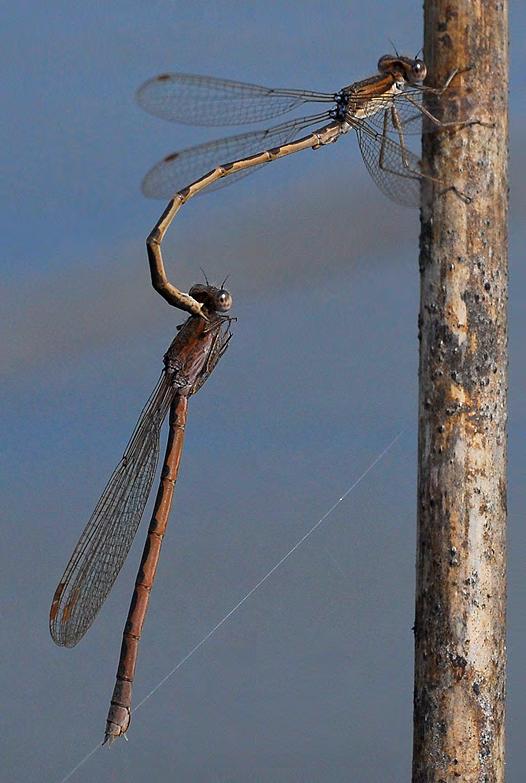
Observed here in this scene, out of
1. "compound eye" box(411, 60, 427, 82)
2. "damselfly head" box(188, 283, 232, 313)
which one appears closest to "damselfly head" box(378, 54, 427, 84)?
"compound eye" box(411, 60, 427, 82)

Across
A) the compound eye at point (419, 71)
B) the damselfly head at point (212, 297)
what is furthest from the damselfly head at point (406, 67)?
the damselfly head at point (212, 297)

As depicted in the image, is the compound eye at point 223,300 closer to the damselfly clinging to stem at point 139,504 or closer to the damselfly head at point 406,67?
the damselfly clinging to stem at point 139,504

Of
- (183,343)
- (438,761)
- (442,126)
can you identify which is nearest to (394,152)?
(442,126)

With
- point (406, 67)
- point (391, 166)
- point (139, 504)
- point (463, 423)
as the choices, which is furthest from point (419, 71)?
point (139, 504)

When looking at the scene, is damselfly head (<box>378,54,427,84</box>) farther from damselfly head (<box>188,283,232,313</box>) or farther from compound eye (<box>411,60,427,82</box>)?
damselfly head (<box>188,283,232,313</box>)

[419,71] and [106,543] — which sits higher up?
[419,71]

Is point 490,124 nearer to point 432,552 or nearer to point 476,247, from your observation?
point 476,247

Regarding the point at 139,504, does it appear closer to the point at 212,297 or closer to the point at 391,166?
the point at 212,297
